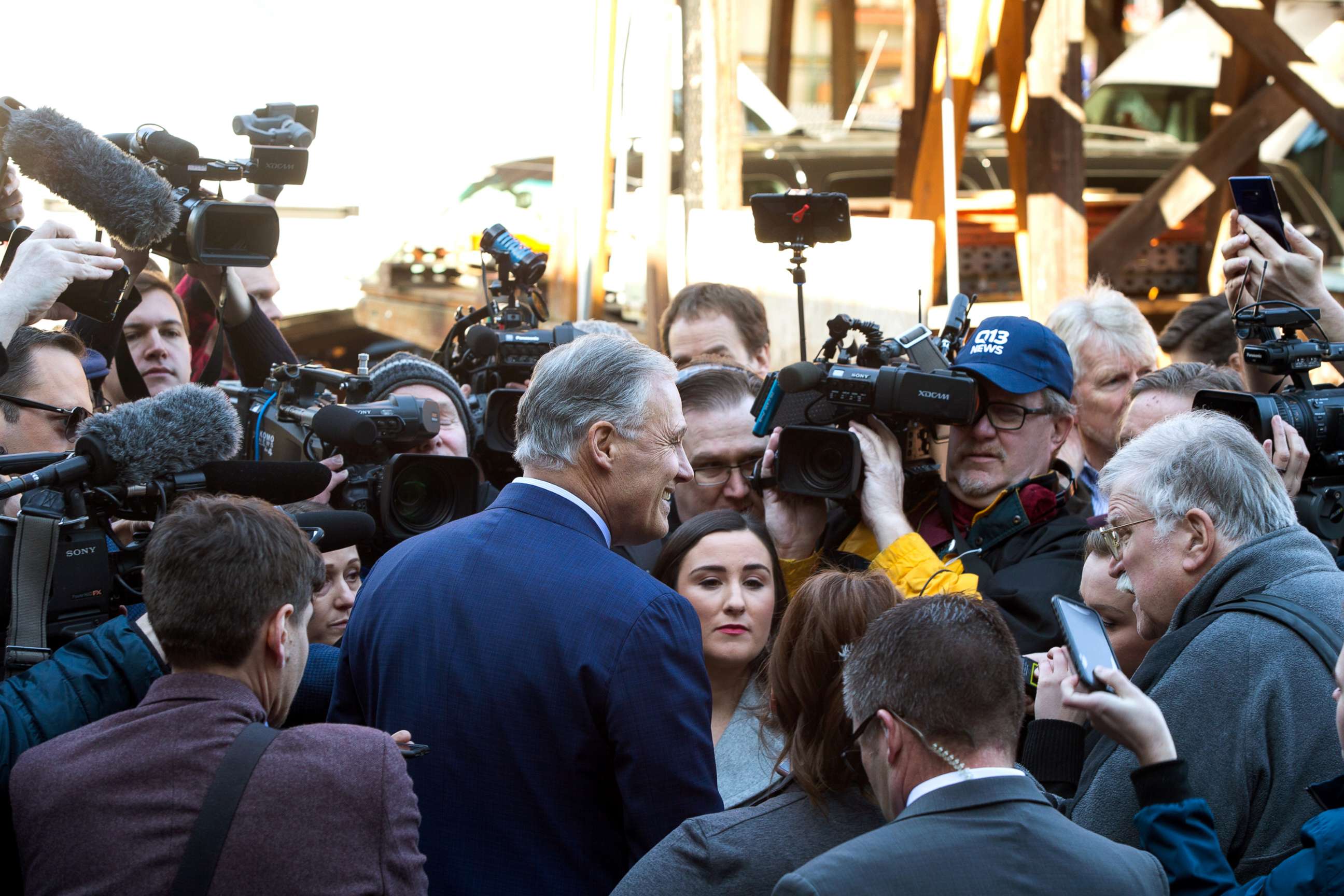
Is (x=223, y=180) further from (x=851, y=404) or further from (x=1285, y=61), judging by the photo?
(x=1285, y=61)

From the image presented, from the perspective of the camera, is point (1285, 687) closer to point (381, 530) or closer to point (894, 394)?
point (894, 394)

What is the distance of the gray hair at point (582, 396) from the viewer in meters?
2.35

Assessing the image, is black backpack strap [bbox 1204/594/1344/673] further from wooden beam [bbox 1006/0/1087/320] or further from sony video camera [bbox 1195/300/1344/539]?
wooden beam [bbox 1006/0/1087/320]

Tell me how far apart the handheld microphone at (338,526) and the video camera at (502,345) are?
110cm

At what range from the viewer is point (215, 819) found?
72.4 inches

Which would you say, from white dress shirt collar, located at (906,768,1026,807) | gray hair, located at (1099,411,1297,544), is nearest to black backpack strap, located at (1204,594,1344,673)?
gray hair, located at (1099,411,1297,544)

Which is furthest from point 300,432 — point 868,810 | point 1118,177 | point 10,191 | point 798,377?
point 1118,177

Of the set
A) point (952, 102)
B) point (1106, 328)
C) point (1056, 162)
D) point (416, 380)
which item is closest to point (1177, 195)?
point (1056, 162)

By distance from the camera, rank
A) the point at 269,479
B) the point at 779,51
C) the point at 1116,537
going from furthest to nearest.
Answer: the point at 779,51 < the point at 269,479 < the point at 1116,537

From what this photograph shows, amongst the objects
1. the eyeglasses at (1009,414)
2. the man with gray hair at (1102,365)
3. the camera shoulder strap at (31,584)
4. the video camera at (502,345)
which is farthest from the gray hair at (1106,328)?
the camera shoulder strap at (31,584)

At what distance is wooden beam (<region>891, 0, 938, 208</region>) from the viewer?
6.82 metres

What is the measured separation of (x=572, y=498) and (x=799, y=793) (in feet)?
2.11

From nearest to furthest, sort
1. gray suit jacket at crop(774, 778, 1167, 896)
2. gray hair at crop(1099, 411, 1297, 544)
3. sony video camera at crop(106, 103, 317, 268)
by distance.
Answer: gray suit jacket at crop(774, 778, 1167, 896)
gray hair at crop(1099, 411, 1297, 544)
sony video camera at crop(106, 103, 317, 268)

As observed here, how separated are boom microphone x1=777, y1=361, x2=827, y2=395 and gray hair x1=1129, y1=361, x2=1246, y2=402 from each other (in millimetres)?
958
